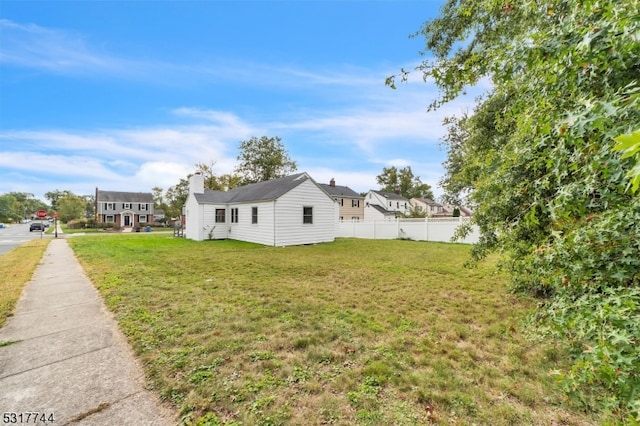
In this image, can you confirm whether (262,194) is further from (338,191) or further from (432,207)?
(432,207)

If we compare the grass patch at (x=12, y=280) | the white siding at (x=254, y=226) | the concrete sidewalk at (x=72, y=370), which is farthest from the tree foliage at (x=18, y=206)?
the concrete sidewalk at (x=72, y=370)

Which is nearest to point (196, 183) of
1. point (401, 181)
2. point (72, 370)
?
point (72, 370)

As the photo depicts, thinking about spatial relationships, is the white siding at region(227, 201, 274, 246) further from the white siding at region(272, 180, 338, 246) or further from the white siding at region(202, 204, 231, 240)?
the white siding at region(272, 180, 338, 246)

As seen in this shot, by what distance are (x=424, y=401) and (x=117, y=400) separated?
2569mm

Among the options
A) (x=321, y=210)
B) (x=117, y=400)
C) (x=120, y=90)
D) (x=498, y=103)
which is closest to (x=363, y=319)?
(x=117, y=400)

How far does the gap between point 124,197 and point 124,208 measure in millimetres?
1884

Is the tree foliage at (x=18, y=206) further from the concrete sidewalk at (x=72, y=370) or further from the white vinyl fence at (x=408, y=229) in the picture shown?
the concrete sidewalk at (x=72, y=370)

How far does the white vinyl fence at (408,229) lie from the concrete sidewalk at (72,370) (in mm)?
14027

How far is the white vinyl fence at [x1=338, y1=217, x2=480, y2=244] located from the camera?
48.7ft

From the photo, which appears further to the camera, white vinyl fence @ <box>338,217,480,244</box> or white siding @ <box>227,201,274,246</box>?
white vinyl fence @ <box>338,217,480,244</box>

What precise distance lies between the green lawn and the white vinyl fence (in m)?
9.22

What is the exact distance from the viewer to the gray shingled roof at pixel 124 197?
1606 inches

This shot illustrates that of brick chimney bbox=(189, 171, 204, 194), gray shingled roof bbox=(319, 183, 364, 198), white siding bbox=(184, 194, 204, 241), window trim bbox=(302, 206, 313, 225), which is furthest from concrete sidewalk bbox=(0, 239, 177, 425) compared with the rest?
gray shingled roof bbox=(319, 183, 364, 198)

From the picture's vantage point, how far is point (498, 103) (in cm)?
455
